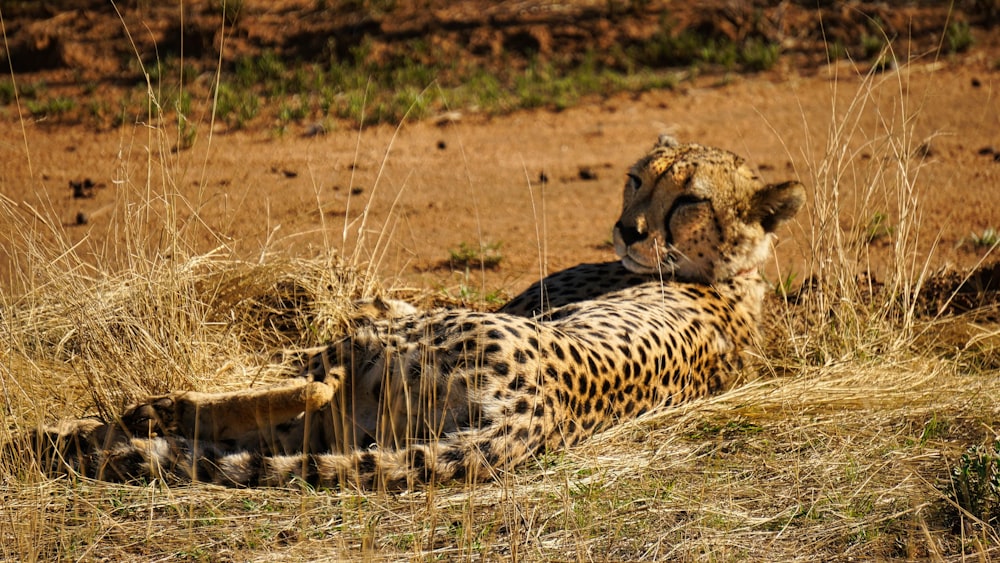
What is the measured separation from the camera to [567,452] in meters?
3.68

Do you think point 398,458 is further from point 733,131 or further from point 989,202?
point 733,131

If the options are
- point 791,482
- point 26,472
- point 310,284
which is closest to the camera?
point 26,472

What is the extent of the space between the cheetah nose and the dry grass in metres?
0.70

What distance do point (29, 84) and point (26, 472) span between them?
649cm

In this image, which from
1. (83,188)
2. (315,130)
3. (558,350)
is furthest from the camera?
(315,130)

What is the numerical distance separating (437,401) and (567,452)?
0.45m

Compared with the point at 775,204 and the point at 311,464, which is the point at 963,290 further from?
the point at 311,464

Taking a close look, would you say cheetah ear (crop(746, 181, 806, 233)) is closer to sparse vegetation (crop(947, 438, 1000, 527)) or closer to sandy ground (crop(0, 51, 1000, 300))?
sandy ground (crop(0, 51, 1000, 300))

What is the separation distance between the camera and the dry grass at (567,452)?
318 centimetres

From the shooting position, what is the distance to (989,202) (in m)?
6.88

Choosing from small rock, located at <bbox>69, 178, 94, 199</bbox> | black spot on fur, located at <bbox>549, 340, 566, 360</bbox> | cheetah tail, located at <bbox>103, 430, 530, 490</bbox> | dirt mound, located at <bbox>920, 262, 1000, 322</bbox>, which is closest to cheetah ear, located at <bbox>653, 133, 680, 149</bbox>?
dirt mound, located at <bbox>920, 262, 1000, 322</bbox>

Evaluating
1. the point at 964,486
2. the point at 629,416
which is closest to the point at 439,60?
the point at 629,416

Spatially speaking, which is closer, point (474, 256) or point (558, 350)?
point (558, 350)

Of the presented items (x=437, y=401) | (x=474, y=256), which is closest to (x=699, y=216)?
(x=437, y=401)
